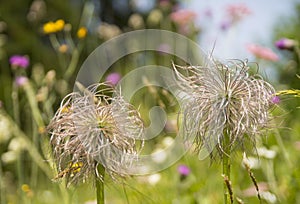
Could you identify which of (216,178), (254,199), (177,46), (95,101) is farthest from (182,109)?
(177,46)

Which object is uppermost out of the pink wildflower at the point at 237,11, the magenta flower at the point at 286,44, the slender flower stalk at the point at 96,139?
the pink wildflower at the point at 237,11

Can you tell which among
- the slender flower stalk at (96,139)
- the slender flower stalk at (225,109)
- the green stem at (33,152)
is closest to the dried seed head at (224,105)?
the slender flower stalk at (225,109)

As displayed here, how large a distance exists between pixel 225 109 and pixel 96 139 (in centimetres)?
22

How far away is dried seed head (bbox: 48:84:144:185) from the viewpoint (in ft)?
3.56

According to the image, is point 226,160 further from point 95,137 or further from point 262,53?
point 262,53

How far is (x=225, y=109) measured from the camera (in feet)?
3.45

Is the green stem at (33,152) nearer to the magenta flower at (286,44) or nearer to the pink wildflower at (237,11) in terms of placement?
the magenta flower at (286,44)

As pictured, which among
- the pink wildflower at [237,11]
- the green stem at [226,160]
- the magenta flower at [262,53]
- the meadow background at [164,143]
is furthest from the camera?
the pink wildflower at [237,11]

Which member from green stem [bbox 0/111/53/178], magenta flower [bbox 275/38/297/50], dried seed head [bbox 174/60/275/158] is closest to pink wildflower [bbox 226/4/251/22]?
magenta flower [bbox 275/38/297/50]

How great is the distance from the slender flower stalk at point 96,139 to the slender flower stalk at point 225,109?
11 cm

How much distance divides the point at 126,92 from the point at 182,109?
2817 mm

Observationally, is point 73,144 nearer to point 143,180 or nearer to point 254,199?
point 254,199

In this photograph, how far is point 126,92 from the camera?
156 inches

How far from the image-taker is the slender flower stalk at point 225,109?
3.43 feet
